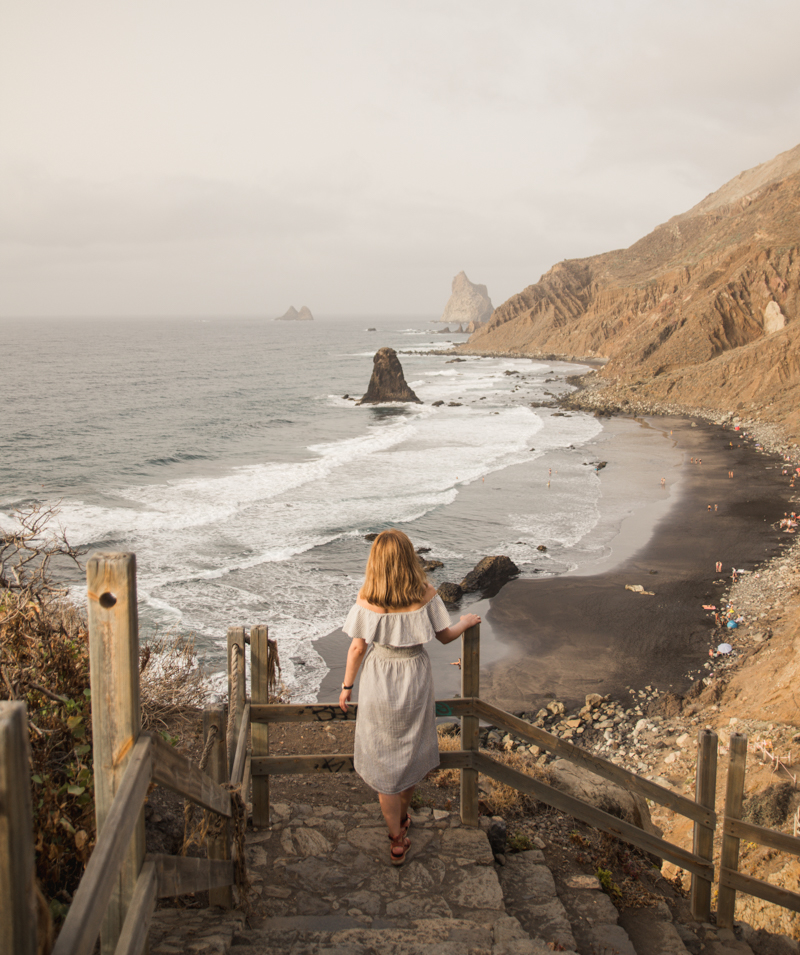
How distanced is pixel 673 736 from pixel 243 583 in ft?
34.6

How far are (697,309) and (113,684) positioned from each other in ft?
208

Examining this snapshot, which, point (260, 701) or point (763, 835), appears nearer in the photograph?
point (763, 835)

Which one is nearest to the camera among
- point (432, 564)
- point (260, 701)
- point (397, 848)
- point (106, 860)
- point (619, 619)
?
point (106, 860)

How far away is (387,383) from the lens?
57.7 meters

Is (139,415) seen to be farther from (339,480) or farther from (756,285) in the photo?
(756,285)

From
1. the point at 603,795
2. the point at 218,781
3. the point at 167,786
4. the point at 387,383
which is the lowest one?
the point at 603,795

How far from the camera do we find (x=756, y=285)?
5569 centimetres

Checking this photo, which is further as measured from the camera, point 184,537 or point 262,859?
point 184,537

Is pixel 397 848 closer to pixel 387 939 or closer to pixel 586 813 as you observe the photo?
pixel 387 939

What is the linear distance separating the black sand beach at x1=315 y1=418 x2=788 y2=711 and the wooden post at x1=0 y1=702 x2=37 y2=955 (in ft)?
36.0

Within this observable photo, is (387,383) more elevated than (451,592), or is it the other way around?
(387,383)

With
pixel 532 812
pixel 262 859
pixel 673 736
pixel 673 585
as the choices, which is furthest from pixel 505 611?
pixel 262 859

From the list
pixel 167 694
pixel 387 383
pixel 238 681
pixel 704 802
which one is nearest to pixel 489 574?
pixel 167 694

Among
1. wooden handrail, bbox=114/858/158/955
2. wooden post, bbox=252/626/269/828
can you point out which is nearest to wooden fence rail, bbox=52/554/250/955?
wooden handrail, bbox=114/858/158/955
